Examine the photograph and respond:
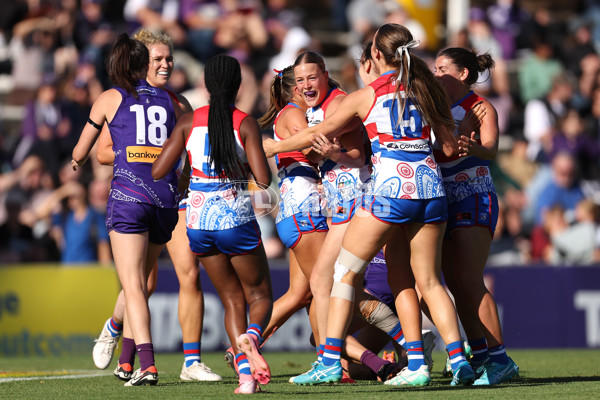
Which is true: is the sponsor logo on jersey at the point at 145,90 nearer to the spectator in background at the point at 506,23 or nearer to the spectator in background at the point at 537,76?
the spectator in background at the point at 537,76

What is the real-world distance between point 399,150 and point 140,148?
1914 mm

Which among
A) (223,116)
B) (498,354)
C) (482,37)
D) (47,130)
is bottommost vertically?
(498,354)

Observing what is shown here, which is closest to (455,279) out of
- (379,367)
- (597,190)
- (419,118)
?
(379,367)

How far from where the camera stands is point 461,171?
6.79 m

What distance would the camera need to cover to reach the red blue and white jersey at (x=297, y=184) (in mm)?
7102

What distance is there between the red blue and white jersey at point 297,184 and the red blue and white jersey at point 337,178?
0.27 feet

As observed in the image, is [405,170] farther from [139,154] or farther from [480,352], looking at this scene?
[139,154]

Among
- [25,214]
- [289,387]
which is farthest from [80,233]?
[289,387]

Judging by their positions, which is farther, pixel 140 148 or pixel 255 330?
pixel 140 148

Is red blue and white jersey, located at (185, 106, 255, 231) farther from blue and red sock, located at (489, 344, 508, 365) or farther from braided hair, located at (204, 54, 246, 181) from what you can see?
blue and red sock, located at (489, 344, 508, 365)

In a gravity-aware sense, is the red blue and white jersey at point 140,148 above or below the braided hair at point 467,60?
below

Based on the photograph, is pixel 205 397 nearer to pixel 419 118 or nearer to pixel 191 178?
pixel 191 178

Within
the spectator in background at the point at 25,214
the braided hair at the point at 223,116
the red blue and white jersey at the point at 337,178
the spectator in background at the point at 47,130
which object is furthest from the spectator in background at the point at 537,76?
the braided hair at the point at 223,116

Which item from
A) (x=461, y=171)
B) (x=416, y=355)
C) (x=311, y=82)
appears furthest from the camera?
(x=311, y=82)
